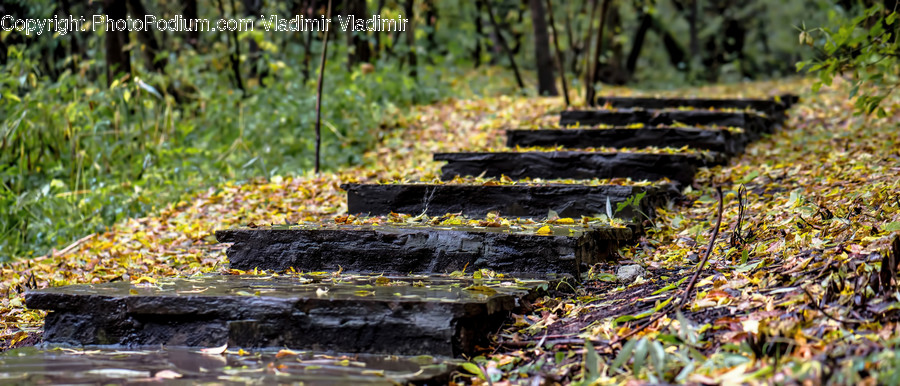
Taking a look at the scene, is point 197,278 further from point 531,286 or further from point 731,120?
point 731,120

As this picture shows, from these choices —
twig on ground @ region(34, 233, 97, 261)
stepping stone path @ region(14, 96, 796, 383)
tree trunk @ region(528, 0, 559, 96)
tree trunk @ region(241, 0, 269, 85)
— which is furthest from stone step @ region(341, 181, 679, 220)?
tree trunk @ region(241, 0, 269, 85)

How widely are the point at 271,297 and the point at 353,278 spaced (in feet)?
1.46

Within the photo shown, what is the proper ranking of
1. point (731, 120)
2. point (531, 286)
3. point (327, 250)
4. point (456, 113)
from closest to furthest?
point (531, 286), point (327, 250), point (731, 120), point (456, 113)

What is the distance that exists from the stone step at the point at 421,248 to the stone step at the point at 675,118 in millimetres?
2366

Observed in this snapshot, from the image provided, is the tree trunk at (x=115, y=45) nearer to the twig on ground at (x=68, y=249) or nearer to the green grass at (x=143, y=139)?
the green grass at (x=143, y=139)

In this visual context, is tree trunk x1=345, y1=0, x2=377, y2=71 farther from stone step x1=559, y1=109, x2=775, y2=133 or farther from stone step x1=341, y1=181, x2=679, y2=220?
stone step x1=341, y1=181, x2=679, y2=220

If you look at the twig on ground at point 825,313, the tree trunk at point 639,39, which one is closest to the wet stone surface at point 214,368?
the twig on ground at point 825,313

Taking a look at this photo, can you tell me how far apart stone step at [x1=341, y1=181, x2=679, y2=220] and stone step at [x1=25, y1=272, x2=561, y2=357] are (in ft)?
3.15

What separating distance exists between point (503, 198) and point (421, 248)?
0.83 m

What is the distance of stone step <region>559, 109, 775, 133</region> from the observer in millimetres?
5052

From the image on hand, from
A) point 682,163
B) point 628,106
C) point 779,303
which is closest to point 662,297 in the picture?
point 779,303

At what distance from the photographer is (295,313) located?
211cm

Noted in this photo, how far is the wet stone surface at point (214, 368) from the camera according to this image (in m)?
1.79

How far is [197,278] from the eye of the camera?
265cm
